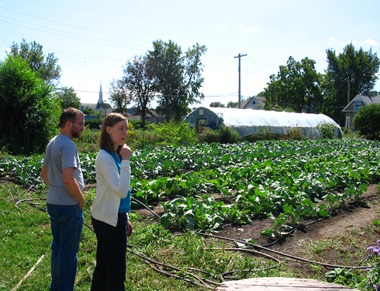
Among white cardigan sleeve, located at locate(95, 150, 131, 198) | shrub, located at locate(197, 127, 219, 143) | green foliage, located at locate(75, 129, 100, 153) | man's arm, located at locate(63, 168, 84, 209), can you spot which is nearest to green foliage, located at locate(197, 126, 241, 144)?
shrub, located at locate(197, 127, 219, 143)

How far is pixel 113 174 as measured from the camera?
3.14 m

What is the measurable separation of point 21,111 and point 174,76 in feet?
137

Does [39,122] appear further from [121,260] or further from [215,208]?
[121,260]

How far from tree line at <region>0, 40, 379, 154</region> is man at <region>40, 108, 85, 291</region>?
13591mm

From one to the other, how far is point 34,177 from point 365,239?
314 inches

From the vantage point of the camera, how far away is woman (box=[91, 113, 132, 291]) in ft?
10.4

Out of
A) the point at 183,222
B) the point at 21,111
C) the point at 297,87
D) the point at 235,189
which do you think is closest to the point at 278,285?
the point at 183,222

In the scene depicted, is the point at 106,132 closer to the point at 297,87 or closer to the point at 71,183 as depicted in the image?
the point at 71,183

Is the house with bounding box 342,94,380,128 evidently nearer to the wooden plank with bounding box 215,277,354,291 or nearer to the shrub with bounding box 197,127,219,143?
the shrub with bounding box 197,127,219,143

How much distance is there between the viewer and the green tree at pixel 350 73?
71.0m

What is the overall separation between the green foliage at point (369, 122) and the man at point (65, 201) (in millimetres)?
36439

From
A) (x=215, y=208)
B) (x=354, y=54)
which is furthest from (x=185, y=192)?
(x=354, y=54)

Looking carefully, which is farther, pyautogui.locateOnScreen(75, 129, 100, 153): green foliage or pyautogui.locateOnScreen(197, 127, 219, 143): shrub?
pyautogui.locateOnScreen(197, 127, 219, 143): shrub

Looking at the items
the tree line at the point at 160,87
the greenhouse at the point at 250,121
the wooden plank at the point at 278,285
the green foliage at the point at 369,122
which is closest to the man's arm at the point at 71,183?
the wooden plank at the point at 278,285
